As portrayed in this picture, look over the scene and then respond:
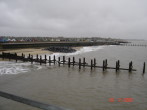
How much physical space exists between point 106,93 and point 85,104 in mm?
2738

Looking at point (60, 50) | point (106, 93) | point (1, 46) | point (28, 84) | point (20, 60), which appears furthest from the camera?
point (60, 50)

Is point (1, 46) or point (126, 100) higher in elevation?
point (1, 46)

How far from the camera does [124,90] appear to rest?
39.8ft

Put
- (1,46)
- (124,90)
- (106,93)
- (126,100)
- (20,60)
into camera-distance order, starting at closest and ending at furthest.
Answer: (126,100), (106,93), (124,90), (20,60), (1,46)

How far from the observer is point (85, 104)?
9.09 meters

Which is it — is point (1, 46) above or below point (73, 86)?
above

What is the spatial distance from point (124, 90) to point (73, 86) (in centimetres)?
418

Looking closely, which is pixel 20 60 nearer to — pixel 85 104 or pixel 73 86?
pixel 73 86

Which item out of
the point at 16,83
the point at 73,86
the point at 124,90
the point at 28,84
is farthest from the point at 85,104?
the point at 16,83

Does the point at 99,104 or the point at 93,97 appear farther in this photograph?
the point at 93,97

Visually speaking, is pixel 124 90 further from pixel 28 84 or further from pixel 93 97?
pixel 28 84

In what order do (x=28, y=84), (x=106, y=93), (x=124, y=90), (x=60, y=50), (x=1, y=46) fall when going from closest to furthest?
1. (x=106, y=93)
2. (x=124, y=90)
3. (x=28, y=84)
4. (x=1, y=46)
5. (x=60, y=50)

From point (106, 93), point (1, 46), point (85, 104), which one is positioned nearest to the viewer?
point (85, 104)

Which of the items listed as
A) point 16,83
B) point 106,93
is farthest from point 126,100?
point 16,83
